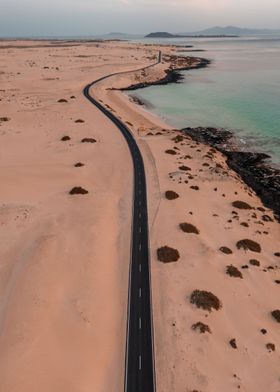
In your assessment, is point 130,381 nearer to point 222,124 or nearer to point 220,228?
point 220,228

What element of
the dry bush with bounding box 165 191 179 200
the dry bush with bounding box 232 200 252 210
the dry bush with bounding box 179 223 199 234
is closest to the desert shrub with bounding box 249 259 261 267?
the dry bush with bounding box 179 223 199 234

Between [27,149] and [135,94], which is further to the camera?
[135,94]

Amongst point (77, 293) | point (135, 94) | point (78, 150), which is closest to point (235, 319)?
point (77, 293)

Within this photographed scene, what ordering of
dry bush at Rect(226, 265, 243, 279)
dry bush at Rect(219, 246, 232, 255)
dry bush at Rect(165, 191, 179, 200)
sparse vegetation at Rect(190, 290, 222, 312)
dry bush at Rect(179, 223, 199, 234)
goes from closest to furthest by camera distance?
sparse vegetation at Rect(190, 290, 222, 312), dry bush at Rect(226, 265, 243, 279), dry bush at Rect(219, 246, 232, 255), dry bush at Rect(179, 223, 199, 234), dry bush at Rect(165, 191, 179, 200)

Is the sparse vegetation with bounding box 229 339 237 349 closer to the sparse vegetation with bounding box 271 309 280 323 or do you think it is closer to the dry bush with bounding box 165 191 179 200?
the sparse vegetation with bounding box 271 309 280 323

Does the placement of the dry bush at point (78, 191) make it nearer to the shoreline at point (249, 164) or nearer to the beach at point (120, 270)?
the beach at point (120, 270)

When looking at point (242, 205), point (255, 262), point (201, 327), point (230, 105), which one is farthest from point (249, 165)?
point (230, 105)
